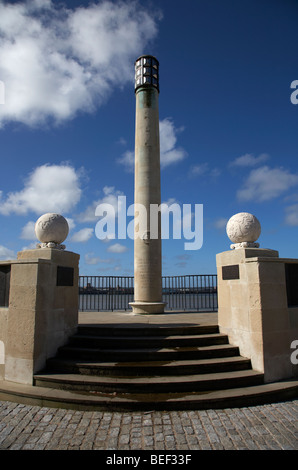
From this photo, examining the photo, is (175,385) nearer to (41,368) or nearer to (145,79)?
(41,368)

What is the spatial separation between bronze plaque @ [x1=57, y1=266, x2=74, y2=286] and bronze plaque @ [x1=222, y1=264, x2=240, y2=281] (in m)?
3.68

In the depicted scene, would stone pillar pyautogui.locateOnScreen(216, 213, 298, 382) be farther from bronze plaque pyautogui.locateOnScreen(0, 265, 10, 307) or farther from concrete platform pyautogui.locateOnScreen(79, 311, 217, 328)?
bronze plaque pyautogui.locateOnScreen(0, 265, 10, 307)

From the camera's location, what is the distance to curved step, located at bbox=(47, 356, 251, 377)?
5570mm

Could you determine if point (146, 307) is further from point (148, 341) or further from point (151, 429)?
point (151, 429)

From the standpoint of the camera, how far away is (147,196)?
11922 millimetres

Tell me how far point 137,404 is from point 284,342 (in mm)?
3396

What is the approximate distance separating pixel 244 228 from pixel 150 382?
12.5 feet

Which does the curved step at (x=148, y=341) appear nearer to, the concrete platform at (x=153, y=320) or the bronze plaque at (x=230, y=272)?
the concrete platform at (x=153, y=320)

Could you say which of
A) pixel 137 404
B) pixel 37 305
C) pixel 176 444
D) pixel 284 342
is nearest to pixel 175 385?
pixel 137 404

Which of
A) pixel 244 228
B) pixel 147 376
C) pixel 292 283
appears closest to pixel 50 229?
pixel 147 376

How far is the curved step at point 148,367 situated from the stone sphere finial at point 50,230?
2.59 metres

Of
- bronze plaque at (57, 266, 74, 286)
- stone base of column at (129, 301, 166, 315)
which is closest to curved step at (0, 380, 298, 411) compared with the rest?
bronze plaque at (57, 266, 74, 286)

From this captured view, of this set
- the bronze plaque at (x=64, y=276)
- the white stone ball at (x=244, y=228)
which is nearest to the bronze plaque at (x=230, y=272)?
the white stone ball at (x=244, y=228)

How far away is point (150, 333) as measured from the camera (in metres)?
6.97
